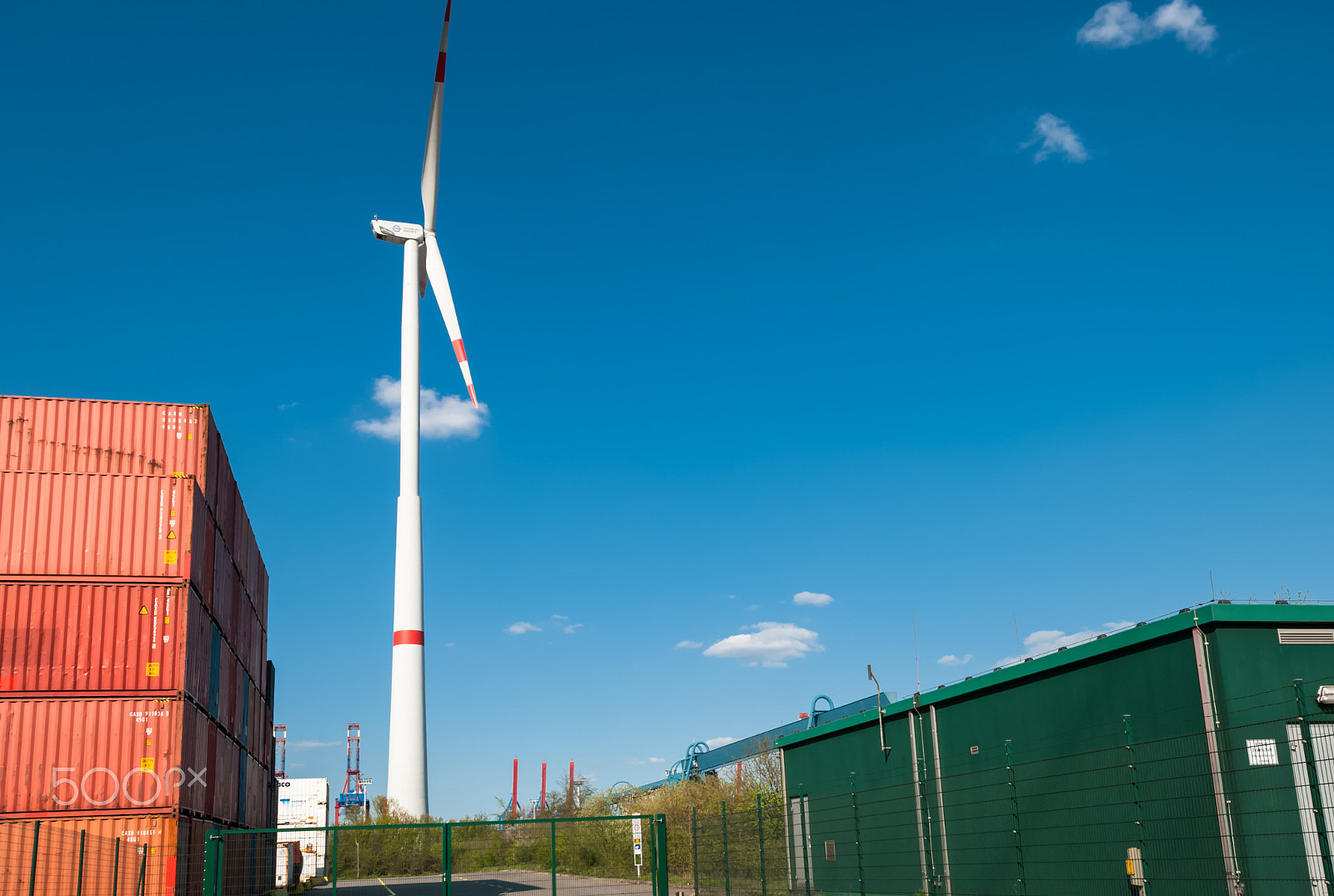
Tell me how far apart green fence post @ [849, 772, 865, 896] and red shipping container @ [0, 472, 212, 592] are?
16.4 metres

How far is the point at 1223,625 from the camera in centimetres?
1652

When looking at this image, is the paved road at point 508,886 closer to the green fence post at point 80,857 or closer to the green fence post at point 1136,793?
the green fence post at point 80,857

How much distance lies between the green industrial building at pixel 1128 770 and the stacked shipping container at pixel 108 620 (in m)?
15.4

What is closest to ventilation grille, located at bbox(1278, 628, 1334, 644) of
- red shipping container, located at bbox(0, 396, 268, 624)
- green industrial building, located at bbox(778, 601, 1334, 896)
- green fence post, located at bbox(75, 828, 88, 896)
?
green industrial building, located at bbox(778, 601, 1334, 896)

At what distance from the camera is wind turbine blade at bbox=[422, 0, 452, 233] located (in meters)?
54.7

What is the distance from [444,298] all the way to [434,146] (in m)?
8.32

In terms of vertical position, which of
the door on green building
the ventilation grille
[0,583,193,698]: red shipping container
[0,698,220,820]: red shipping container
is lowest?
the door on green building

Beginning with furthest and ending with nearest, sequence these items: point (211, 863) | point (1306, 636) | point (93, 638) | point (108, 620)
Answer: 1. point (108, 620)
2. point (93, 638)
3. point (211, 863)
4. point (1306, 636)

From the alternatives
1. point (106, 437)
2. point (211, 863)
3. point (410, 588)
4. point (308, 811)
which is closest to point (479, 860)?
point (211, 863)

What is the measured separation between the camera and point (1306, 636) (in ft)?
56.0

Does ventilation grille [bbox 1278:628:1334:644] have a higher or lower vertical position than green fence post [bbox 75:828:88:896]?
higher

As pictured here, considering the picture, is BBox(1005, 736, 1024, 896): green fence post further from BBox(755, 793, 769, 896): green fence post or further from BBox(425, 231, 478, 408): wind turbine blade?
BBox(425, 231, 478, 408): wind turbine blade

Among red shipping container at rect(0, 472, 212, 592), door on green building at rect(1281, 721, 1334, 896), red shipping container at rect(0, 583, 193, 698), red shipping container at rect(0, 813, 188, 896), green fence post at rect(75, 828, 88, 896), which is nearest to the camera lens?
door on green building at rect(1281, 721, 1334, 896)

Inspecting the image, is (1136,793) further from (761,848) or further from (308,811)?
(308,811)
